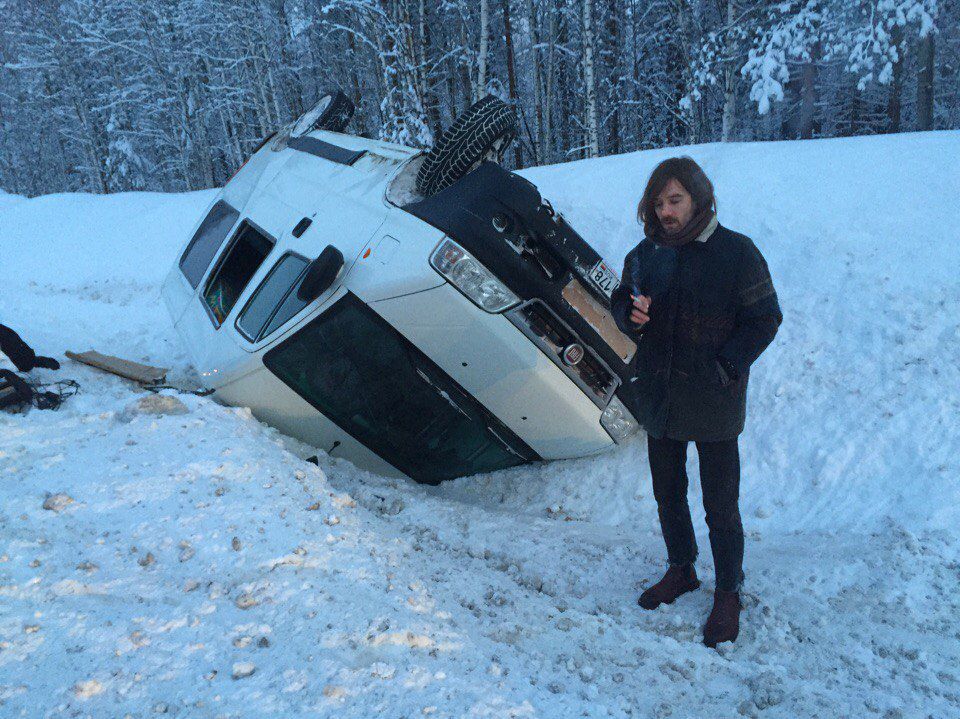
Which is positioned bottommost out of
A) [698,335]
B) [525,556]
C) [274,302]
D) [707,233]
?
[525,556]

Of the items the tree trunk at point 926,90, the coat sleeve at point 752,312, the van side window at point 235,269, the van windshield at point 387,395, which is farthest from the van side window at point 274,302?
the tree trunk at point 926,90

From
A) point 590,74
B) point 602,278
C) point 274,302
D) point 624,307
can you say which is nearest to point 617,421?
point 602,278

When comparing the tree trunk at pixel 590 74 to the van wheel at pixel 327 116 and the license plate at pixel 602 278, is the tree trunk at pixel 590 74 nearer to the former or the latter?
the van wheel at pixel 327 116

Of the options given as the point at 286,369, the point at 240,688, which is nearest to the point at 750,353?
the point at 240,688

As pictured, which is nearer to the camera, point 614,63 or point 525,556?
point 525,556

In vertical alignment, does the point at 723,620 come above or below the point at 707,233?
below

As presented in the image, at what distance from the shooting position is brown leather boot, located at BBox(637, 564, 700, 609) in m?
2.77

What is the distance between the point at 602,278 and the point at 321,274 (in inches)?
67.3

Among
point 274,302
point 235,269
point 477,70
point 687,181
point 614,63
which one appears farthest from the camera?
point 614,63

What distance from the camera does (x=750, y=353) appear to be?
227 centimetres

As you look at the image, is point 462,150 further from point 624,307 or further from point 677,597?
point 677,597

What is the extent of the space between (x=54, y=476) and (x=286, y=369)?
1.36 meters

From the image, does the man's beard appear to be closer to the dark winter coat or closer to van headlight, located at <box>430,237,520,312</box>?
the dark winter coat

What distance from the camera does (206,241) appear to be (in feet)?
17.8
